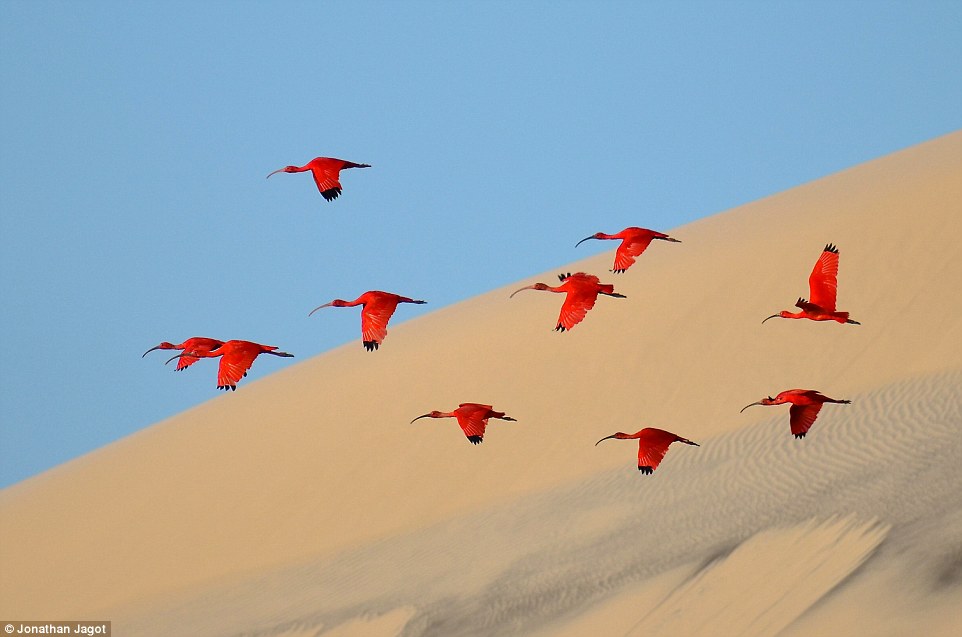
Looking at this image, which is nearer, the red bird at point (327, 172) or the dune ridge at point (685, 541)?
the red bird at point (327, 172)

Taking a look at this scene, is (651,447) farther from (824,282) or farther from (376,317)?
(376,317)

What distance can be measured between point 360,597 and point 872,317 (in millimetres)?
7566

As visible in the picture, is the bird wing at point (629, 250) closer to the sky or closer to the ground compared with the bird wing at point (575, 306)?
closer to the sky

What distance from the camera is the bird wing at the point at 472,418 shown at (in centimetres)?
1349

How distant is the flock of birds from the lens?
12289 mm

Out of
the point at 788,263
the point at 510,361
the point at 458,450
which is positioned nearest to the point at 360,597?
the point at 458,450

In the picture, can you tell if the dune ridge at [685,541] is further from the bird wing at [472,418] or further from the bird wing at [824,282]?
the bird wing at [472,418]

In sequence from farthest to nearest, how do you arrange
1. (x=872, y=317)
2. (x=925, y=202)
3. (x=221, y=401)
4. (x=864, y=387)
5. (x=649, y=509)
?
(x=221, y=401) < (x=925, y=202) < (x=872, y=317) < (x=864, y=387) < (x=649, y=509)

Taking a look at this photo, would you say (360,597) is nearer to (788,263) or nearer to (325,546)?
(325,546)

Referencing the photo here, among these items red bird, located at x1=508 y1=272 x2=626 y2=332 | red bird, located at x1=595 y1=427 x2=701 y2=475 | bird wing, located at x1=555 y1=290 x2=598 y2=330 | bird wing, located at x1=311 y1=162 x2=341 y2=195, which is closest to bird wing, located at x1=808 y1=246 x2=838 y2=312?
red bird, located at x1=595 y1=427 x2=701 y2=475

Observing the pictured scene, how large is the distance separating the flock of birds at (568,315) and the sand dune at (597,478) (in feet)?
7.07

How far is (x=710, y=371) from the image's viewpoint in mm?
21406

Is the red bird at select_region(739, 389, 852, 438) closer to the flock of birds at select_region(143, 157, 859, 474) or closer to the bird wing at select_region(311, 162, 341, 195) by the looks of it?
the flock of birds at select_region(143, 157, 859, 474)

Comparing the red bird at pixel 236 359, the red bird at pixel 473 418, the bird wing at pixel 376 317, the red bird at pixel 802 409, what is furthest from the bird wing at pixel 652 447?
the red bird at pixel 236 359
